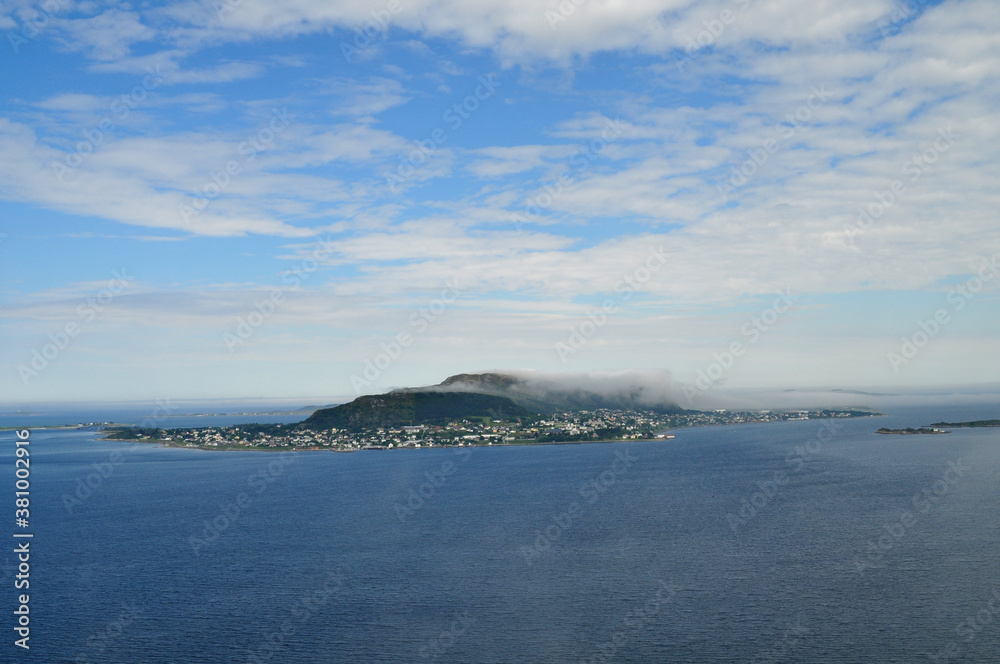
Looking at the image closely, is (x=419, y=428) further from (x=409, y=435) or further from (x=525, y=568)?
(x=525, y=568)

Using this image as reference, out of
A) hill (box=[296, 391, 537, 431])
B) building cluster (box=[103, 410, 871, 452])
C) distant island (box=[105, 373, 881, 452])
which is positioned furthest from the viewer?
hill (box=[296, 391, 537, 431])

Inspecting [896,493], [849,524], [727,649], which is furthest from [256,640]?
[896,493]

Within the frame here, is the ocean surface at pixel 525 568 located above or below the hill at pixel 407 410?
below

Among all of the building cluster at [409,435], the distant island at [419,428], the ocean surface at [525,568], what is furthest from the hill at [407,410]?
the ocean surface at [525,568]

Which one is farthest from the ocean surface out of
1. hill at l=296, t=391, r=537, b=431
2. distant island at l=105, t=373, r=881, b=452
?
hill at l=296, t=391, r=537, b=431

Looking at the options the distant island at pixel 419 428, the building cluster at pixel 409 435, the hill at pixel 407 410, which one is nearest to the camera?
the building cluster at pixel 409 435

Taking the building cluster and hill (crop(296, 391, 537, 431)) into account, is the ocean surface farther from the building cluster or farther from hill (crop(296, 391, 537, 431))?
hill (crop(296, 391, 537, 431))

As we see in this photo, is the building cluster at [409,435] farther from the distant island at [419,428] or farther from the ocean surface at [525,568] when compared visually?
the ocean surface at [525,568]

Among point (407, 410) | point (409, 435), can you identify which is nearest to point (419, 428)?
point (409, 435)
